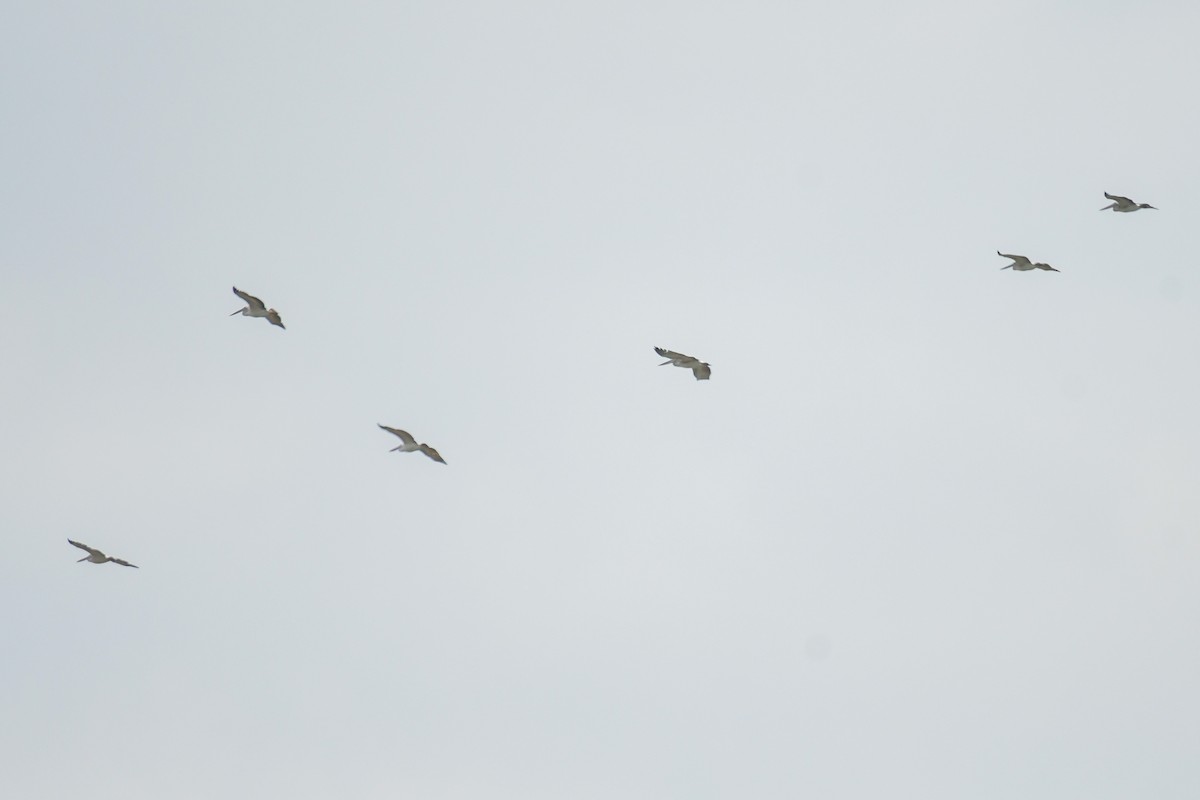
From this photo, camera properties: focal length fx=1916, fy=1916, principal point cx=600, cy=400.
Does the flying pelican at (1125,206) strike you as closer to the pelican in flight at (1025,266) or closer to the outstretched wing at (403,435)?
the pelican in flight at (1025,266)

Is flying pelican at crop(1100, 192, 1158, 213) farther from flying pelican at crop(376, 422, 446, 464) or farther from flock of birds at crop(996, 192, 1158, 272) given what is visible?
flying pelican at crop(376, 422, 446, 464)

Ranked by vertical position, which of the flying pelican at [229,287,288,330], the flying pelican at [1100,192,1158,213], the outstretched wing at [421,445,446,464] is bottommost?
the outstretched wing at [421,445,446,464]

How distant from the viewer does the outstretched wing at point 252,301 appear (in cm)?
6644

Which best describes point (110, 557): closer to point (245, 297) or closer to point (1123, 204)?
point (245, 297)

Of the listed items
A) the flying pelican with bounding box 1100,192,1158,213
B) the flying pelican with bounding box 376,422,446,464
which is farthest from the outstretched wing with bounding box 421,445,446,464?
the flying pelican with bounding box 1100,192,1158,213

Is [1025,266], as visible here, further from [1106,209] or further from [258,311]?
[258,311]

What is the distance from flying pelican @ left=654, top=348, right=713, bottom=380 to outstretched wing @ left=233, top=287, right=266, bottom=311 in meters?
14.0

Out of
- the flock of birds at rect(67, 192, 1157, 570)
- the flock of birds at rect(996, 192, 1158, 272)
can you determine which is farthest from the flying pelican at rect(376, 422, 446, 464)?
the flock of birds at rect(996, 192, 1158, 272)

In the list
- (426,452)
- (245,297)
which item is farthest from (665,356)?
(245,297)

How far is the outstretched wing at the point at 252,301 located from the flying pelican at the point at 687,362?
14.0 m

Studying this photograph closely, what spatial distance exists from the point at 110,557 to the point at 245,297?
1547 centimetres

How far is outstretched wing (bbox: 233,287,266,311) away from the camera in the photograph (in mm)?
66438

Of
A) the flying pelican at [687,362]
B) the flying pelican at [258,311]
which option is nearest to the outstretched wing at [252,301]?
the flying pelican at [258,311]

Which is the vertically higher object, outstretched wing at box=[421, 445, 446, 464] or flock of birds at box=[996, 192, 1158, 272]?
flock of birds at box=[996, 192, 1158, 272]
